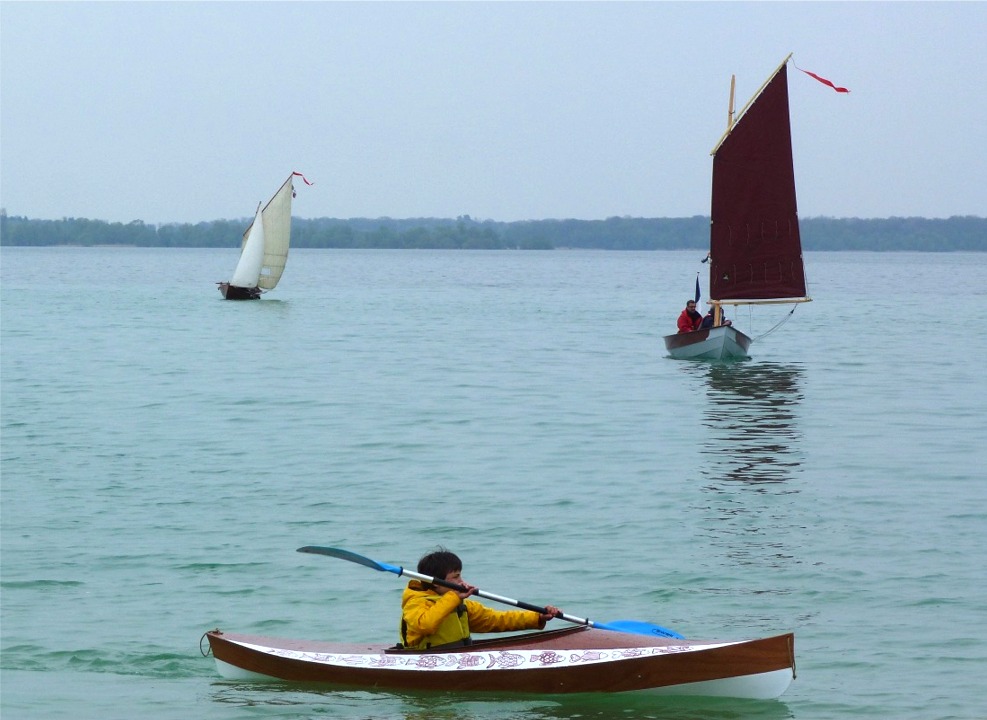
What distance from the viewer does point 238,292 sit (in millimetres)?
85312

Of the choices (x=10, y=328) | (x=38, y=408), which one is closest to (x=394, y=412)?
(x=38, y=408)

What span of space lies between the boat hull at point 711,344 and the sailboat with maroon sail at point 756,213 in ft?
0.21

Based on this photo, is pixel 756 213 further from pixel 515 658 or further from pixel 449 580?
pixel 515 658

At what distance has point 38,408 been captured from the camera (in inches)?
1299

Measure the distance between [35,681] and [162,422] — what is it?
18266mm

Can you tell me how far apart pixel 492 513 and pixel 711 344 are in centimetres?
2453

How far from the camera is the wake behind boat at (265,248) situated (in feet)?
250

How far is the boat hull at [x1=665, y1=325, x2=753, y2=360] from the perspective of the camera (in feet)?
140

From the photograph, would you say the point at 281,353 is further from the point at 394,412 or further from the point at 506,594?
the point at 506,594

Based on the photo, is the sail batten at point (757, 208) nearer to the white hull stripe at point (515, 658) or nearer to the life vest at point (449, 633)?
the life vest at point (449, 633)

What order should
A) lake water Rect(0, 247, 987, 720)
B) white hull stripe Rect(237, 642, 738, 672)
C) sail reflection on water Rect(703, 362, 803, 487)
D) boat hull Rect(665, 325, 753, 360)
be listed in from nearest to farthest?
white hull stripe Rect(237, 642, 738, 672) < lake water Rect(0, 247, 987, 720) < sail reflection on water Rect(703, 362, 803, 487) < boat hull Rect(665, 325, 753, 360)

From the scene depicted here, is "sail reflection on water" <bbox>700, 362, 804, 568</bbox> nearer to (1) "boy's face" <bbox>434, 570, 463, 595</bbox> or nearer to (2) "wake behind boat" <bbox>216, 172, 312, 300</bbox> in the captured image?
(1) "boy's face" <bbox>434, 570, 463, 595</bbox>

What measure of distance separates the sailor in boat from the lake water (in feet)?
1.80

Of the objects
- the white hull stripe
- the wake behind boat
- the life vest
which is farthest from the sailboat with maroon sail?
the wake behind boat
